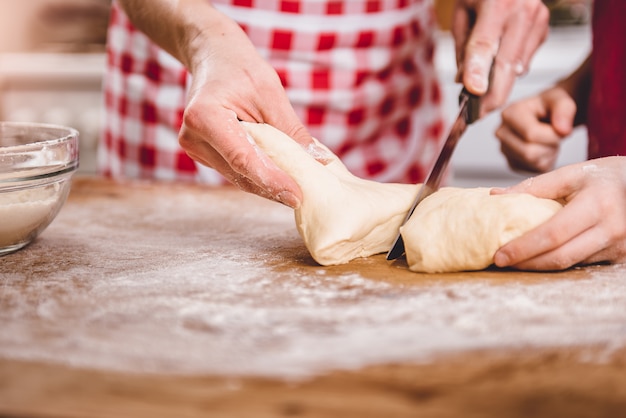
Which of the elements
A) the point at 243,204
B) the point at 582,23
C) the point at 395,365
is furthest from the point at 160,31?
the point at 582,23

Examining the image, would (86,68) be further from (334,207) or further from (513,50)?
(334,207)

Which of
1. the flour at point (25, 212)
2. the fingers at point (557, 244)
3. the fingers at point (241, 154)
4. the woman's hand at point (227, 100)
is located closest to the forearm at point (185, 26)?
the woman's hand at point (227, 100)

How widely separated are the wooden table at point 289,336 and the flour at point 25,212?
0.11 feet

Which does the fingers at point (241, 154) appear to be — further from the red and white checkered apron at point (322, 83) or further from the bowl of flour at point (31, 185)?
the red and white checkered apron at point (322, 83)

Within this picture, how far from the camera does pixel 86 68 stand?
2490mm

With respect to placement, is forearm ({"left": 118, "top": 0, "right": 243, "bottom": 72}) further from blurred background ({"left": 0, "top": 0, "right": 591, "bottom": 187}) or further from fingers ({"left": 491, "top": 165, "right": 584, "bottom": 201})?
blurred background ({"left": 0, "top": 0, "right": 591, "bottom": 187})

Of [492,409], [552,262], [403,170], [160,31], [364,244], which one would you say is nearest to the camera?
[492,409]

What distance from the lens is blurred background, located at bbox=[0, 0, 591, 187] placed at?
2338 mm

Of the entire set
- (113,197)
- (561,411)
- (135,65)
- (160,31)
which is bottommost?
(113,197)

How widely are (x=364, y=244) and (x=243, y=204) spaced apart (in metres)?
0.40

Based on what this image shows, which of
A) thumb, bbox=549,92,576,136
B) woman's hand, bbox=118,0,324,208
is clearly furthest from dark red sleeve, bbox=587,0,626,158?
woman's hand, bbox=118,0,324,208

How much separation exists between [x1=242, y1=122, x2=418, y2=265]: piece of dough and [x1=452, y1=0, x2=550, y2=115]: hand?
0.32 metres

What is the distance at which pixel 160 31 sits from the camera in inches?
47.8

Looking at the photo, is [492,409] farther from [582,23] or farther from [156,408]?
[582,23]
